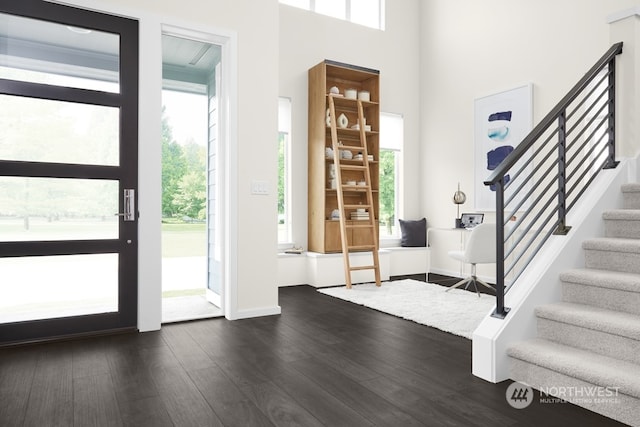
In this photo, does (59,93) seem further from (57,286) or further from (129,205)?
(57,286)

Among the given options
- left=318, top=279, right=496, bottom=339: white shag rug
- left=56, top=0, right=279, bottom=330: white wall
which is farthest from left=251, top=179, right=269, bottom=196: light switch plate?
left=318, top=279, right=496, bottom=339: white shag rug

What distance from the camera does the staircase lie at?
197 centimetres

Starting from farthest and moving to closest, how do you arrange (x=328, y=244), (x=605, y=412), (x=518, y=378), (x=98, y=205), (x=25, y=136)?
1. (x=328, y=244)
2. (x=98, y=205)
3. (x=25, y=136)
4. (x=518, y=378)
5. (x=605, y=412)

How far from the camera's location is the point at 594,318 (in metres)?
2.23

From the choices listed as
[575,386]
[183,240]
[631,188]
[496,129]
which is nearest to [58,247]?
[575,386]

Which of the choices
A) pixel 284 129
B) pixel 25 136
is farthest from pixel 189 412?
pixel 284 129

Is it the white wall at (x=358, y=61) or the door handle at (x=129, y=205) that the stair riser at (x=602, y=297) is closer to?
the door handle at (x=129, y=205)

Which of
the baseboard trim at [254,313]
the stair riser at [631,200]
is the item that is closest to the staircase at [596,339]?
the stair riser at [631,200]

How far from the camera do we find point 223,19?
147 inches

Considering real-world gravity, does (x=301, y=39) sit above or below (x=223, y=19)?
above

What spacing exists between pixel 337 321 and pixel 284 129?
3.06 meters

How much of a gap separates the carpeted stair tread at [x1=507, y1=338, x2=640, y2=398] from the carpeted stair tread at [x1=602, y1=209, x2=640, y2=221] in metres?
1.08

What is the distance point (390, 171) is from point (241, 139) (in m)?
3.63

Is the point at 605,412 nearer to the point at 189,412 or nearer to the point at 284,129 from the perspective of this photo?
the point at 189,412
